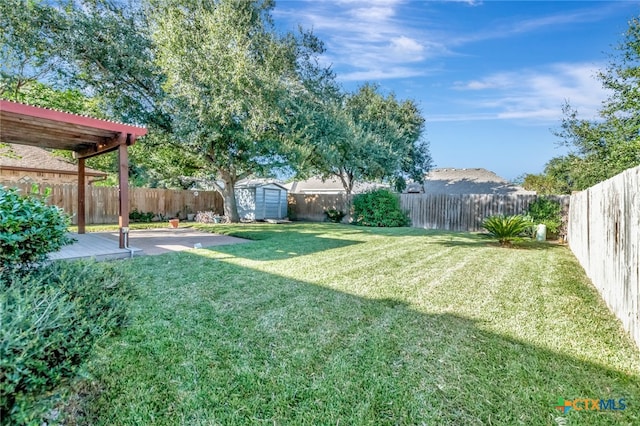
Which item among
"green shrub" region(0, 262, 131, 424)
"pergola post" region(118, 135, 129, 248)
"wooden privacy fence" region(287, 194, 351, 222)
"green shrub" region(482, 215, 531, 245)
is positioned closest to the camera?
"green shrub" region(0, 262, 131, 424)

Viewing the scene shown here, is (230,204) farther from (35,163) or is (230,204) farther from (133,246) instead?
(35,163)

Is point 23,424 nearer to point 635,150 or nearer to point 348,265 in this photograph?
point 348,265

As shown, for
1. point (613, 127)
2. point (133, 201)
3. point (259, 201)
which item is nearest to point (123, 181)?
point (133, 201)

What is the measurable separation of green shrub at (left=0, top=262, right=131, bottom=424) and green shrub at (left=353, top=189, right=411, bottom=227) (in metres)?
12.7

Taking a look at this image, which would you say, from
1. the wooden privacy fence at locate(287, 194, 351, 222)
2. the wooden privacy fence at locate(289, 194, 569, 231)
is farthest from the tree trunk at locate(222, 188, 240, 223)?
the wooden privacy fence at locate(289, 194, 569, 231)

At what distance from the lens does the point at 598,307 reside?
3.67 meters

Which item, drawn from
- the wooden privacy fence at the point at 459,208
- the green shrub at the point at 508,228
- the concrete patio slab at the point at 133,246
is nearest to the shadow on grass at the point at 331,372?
the concrete patio slab at the point at 133,246

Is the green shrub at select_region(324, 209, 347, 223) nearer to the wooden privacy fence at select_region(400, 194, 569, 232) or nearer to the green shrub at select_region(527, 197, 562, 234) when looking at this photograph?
the wooden privacy fence at select_region(400, 194, 569, 232)

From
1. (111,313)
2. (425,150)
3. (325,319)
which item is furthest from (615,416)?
(425,150)

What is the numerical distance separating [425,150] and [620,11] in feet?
43.2

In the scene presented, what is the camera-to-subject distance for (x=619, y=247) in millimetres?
3316

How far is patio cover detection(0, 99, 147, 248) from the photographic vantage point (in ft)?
17.0

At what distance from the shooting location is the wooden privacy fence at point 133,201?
40.6 ft

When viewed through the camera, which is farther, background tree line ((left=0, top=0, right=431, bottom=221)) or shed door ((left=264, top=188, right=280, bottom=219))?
shed door ((left=264, top=188, right=280, bottom=219))
